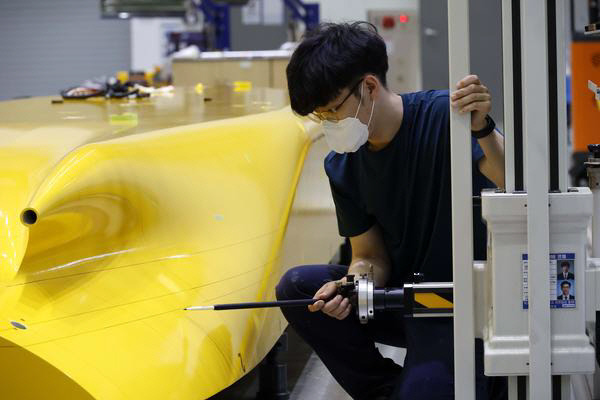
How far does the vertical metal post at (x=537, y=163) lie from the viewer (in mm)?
1391

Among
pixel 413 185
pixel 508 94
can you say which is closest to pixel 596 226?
pixel 508 94

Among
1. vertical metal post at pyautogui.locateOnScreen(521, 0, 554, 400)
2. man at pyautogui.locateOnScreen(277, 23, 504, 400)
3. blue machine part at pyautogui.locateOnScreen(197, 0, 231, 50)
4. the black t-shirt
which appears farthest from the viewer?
blue machine part at pyautogui.locateOnScreen(197, 0, 231, 50)

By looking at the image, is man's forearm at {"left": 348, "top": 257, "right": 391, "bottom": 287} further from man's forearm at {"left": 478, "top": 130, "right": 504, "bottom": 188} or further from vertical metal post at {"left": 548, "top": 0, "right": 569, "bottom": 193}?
vertical metal post at {"left": 548, "top": 0, "right": 569, "bottom": 193}

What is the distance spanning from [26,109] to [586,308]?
2.32 meters

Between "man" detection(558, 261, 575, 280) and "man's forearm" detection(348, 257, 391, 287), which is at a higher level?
"man" detection(558, 261, 575, 280)

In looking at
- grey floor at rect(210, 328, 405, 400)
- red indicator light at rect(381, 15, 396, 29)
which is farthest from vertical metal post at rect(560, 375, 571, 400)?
red indicator light at rect(381, 15, 396, 29)

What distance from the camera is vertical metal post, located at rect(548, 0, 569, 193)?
1.42 metres

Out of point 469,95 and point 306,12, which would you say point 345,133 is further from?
point 306,12

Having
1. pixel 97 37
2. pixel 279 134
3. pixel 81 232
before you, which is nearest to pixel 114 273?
pixel 81 232

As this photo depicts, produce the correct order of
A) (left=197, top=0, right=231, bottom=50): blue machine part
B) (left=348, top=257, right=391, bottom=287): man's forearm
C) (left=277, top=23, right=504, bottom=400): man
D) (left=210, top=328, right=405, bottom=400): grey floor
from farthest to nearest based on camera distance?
(left=197, top=0, right=231, bottom=50): blue machine part, (left=210, top=328, right=405, bottom=400): grey floor, (left=348, top=257, right=391, bottom=287): man's forearm, (left=277, top=23, right=504, bottom=400): man

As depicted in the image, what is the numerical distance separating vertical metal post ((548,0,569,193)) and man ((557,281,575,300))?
0.47 ft

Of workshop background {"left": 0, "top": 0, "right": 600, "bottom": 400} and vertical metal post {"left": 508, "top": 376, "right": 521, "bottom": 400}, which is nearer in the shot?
vertical metal post {"left": 508, "top": 376, "right": 521, "bottom": 400}

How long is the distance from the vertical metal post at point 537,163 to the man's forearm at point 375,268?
66 cm

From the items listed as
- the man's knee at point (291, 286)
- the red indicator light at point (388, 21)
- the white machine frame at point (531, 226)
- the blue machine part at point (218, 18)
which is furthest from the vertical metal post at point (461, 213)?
the red indicator light at point (388, 21)
